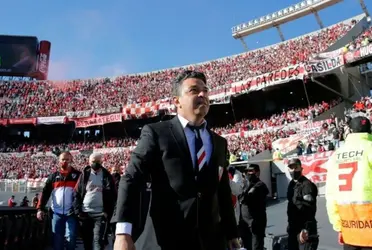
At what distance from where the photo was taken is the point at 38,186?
30328 millimetres

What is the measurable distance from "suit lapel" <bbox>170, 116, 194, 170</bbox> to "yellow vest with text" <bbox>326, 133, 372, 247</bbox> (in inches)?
58.5

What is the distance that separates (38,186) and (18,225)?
2389 centimetres

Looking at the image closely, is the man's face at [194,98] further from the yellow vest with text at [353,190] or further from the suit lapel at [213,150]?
the yellow vest with text at [353,190]

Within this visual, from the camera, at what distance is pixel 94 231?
19.6ft

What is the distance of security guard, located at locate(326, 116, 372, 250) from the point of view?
310 cm

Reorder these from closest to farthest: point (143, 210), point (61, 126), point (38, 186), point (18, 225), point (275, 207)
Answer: point (143, 210)
point (18, 225)
point (275, 207)
point (38, 186)
point (61, 126)

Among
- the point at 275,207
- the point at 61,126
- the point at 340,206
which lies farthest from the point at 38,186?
the point at 340,206

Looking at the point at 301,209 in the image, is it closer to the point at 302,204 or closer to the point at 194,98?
the point at 302,204

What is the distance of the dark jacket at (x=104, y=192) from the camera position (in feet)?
19.7

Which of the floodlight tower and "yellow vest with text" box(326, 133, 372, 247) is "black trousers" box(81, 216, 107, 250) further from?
the floodlight tower

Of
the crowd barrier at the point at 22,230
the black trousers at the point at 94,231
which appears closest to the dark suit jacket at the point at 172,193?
the black trousers at the point at 94,231

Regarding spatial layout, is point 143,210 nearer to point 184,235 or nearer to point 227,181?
point 184,235

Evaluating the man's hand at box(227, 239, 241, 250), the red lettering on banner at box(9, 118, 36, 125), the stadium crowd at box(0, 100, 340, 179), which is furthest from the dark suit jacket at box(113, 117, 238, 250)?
the red lettering on banner at box(9, 118, 36, 125)

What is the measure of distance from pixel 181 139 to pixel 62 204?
4.12 meters
